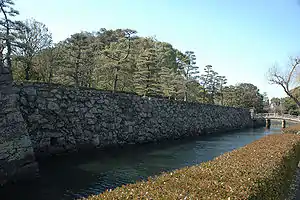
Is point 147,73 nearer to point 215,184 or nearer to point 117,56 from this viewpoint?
point 117,56

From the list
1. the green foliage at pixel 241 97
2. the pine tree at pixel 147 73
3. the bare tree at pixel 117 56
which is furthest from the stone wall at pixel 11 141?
the green foliage at pixel 241 97

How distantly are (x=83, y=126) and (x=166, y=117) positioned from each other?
737 cm

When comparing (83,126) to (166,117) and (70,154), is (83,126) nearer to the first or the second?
(70,154)

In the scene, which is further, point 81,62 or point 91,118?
point 81,62

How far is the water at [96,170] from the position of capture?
650 cm

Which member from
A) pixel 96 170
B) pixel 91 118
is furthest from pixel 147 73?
pixel 96 170

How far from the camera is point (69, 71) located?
16.2 metres

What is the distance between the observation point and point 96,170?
8875mm

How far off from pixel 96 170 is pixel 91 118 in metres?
3.83

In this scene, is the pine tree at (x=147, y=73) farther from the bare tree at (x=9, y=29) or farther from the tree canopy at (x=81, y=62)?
the bare tree at (x=9, y=29)

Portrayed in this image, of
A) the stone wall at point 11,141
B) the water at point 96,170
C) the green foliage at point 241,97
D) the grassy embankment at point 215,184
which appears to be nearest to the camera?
the grassy embankment at point 215,184

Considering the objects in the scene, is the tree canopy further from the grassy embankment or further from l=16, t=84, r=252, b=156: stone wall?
the grassy embankment

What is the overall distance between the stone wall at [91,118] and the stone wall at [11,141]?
2374 mm

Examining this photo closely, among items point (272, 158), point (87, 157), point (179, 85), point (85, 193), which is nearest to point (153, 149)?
point (87, 157)
